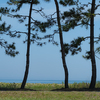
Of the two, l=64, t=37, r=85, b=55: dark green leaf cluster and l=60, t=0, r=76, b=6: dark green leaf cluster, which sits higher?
l=60, t=0, r=76, b=6: dark green leaf cluster

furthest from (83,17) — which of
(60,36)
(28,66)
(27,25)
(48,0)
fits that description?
(28,66)

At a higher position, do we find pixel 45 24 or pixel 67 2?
pixel 67 2

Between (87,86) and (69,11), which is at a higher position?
(69,11)

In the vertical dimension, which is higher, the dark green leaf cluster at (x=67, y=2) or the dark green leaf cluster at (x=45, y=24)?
the dark green leaf cluster at (x=67, y=2)

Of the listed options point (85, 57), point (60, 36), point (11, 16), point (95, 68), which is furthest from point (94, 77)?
point (11, 16)

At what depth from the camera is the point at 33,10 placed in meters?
19.8

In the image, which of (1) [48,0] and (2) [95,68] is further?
(1) [48,0]

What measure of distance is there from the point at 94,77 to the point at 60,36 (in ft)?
14.5

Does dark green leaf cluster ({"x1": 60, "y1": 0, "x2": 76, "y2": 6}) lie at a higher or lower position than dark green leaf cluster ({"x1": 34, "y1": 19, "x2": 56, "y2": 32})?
higher

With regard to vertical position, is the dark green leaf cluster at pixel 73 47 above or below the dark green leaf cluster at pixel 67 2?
below

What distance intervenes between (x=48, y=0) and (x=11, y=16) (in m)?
3.61

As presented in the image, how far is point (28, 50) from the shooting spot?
19.0 m

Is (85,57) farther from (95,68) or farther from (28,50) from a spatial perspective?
(28,50)

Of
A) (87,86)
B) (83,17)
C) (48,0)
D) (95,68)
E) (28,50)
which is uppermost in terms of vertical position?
(48,0)
